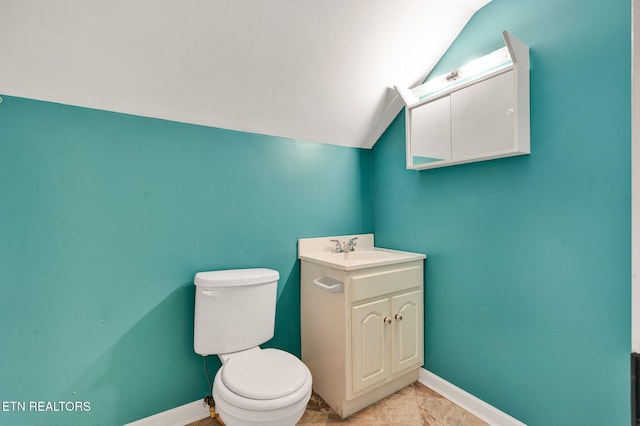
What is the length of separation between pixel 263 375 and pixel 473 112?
1.68m

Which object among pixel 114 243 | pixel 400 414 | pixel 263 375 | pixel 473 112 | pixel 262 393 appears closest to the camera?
pixel 262 393

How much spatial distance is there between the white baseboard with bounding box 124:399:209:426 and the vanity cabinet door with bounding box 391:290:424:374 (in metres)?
1.13

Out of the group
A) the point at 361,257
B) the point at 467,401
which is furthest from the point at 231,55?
the point at 467,401

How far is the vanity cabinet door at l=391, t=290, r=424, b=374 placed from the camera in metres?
1.81

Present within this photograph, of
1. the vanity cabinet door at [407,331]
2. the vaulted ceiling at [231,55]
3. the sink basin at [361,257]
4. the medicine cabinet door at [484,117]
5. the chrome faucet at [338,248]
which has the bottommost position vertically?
the vanity cabinet door at [407,331]

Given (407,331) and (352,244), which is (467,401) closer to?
(407,331)

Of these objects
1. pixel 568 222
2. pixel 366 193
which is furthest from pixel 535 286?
pixel 366 193

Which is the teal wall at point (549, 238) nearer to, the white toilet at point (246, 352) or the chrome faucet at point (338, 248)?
the chrome faucet at point (338, 248)

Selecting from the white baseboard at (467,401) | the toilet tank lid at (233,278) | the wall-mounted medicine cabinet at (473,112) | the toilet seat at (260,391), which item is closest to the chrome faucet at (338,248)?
the toilet tank lid at (233,278)

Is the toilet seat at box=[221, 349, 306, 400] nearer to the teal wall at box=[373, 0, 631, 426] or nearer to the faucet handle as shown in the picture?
the faucet handle

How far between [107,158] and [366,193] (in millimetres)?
1706

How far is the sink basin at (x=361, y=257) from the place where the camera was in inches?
64.9

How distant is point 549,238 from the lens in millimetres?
1420

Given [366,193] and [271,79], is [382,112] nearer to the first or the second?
[366,193]
